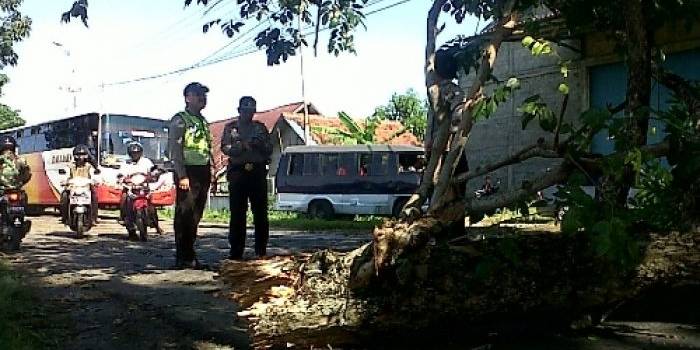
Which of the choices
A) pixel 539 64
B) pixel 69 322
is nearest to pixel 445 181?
pixel 69 322

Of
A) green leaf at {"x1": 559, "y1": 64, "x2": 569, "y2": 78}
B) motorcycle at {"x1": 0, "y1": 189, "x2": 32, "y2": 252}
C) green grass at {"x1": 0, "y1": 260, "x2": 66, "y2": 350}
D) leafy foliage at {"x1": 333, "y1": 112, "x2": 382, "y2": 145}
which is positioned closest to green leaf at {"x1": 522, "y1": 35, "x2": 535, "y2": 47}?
green leaf at {"x1": 559, "y1": 64, "x2": 569, "y2": 78}

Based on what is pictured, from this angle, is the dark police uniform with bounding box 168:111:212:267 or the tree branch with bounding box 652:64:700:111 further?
the dark police uniform with bounding box 168:111:212:267

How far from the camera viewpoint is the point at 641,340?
4527mm

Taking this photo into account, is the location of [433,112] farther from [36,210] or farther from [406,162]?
[36,210]

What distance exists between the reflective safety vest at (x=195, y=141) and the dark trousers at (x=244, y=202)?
0.33m

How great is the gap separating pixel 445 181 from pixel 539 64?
1217cm

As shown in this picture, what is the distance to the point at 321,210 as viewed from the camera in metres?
22.5

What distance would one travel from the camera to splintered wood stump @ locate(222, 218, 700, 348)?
13.5ft

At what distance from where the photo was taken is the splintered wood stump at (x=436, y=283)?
13.5ft

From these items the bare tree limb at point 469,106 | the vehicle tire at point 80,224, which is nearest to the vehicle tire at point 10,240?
the vehicle tire at point 80,224

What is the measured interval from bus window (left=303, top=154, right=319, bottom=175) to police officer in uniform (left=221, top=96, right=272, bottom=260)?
50.7 feet

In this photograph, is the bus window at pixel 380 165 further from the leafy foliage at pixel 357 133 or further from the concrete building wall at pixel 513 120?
the leafy foliage at pixel 357 133

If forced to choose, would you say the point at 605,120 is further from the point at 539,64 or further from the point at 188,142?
the point at 539,64

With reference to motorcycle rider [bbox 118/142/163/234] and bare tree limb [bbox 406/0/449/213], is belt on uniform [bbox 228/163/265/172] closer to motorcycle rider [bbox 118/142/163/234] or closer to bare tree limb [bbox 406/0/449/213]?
bare tree limb [bbox 406/0/449/213]
